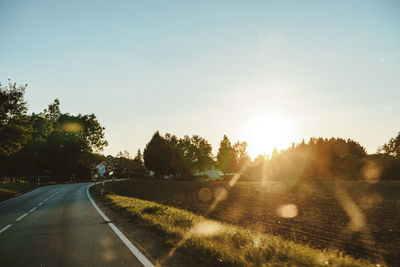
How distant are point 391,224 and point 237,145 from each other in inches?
3930

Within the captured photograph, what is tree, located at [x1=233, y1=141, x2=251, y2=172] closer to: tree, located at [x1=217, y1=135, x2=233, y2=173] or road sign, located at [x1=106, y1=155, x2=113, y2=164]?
tree, located at [x1=217, y1=135, x2=233, y2=173]

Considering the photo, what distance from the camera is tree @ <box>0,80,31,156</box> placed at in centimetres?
2495

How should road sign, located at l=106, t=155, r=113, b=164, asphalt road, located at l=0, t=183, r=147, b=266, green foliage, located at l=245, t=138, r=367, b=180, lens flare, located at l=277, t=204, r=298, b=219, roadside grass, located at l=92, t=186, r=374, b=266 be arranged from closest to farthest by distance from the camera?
roadside grass, located at l=92, t=186, r=374, b=266 → asphalt road, located at l=0, t=183, r=147, b=266 → lens flare, located at l=277, t=204, r=298, b=219 → road sign, located at l=106, t=155, r=113, b=164 → green foliage, located at l=245, t=138, r=367, b=180

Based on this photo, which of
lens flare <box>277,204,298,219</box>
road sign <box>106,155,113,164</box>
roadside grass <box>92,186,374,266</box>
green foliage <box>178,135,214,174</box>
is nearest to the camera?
roadside grass <box>92,186,374,266</box>

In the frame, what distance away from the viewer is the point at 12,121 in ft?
85.4

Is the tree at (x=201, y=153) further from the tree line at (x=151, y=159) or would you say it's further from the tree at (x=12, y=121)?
the tree at (x=12, y=121)

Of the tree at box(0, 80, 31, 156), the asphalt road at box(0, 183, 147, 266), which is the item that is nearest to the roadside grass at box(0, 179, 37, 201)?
the tree at box(0, 80, 31, 156)

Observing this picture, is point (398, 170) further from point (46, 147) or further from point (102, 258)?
point (46, 147)

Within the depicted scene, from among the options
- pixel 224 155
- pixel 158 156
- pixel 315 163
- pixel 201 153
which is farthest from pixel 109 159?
pixel 224 155

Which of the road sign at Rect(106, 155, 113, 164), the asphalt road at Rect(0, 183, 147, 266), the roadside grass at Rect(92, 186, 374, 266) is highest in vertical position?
the road sign at Rect(106, 155, 113, 164)

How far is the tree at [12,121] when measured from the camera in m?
24.9

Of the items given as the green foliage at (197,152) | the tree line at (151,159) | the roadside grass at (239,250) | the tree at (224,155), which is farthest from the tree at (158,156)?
the roadside grass at (239,250)

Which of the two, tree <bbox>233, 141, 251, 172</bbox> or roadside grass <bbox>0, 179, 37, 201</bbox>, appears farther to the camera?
tree <bbox>233, 141, 251, 172</bbox>

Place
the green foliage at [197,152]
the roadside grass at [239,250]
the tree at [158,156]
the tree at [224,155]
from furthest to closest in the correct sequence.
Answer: the tree at [224,155]
the green foliage at [197,152]
the tree at [158,156]
the roadside grass at [239,250]
